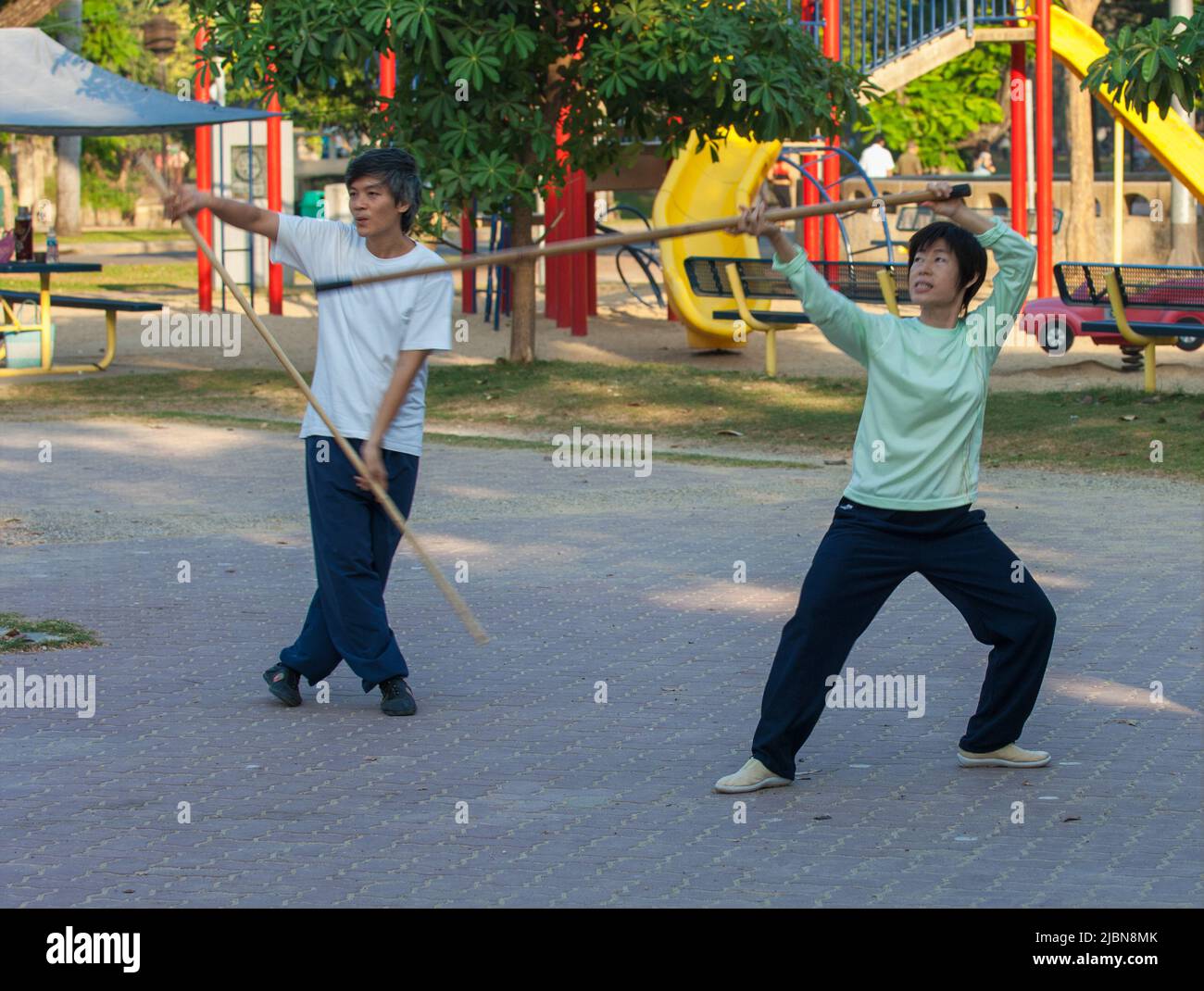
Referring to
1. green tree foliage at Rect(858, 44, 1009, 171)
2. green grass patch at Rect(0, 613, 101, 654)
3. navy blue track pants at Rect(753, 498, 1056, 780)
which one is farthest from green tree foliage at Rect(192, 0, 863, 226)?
green tree foliage at Rect(858, 44, 1009, 171)

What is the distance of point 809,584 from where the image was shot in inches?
201

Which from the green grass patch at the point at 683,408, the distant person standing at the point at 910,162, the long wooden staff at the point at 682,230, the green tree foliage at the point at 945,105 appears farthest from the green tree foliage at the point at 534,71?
the distant person standing at the point at 910,162

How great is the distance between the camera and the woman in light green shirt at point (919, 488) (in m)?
5.01

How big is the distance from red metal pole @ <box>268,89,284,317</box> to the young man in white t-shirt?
51.2 feet

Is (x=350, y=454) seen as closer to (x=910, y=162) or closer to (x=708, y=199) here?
(x=708, y=199)

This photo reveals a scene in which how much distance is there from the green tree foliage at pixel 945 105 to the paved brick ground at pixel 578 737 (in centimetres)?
2620

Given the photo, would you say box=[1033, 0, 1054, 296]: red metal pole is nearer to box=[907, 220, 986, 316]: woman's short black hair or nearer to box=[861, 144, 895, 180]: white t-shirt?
box=[861, 144, 895, 180]: white t-shirt

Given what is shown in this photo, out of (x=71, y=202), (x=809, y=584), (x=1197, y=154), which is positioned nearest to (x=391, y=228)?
(x=809, y=584)

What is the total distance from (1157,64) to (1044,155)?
10.0m

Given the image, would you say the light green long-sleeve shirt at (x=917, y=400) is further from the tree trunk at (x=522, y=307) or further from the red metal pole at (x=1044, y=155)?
the red metal pole at (x=1044, y=155)

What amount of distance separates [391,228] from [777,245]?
1.40 meters

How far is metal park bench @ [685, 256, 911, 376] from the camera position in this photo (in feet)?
51.6

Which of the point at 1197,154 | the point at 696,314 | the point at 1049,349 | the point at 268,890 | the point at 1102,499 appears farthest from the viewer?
the point at 1197,154

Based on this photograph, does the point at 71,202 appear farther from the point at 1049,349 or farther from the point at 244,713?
the point at 244,713
